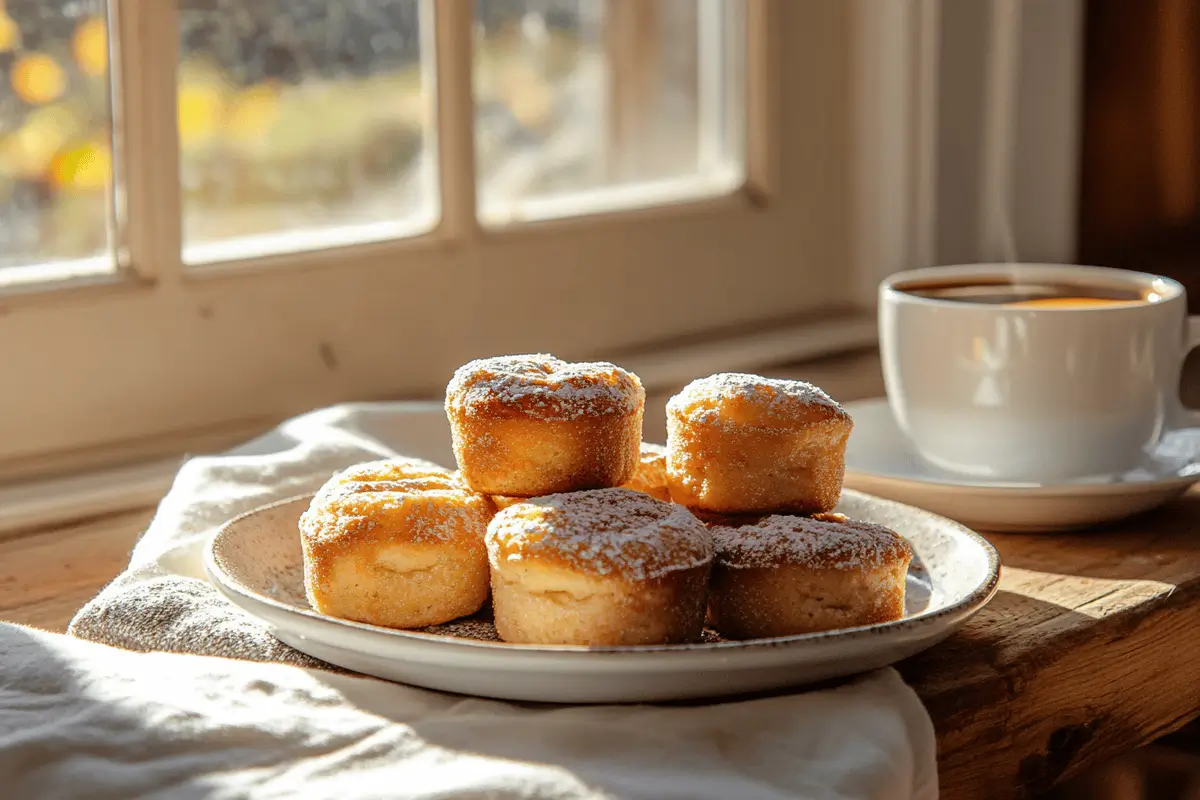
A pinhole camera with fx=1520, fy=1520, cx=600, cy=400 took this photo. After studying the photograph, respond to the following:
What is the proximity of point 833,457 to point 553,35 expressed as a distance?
798 mm

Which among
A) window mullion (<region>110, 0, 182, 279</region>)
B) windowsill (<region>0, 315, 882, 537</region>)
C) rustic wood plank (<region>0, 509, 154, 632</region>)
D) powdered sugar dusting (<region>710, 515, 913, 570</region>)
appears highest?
window mullion (<region>110, 0, 182, 279</region>)

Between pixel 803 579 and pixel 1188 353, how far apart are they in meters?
0.46

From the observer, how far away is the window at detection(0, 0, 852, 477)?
1.16m

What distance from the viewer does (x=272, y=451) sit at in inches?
42.1

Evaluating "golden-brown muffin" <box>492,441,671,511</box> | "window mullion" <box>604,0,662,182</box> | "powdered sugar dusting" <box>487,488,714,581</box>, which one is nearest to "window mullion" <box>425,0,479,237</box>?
"window mullion" <box>604,0,662,182</box>

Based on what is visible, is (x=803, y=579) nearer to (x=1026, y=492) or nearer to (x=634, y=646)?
(x=634, y=646)

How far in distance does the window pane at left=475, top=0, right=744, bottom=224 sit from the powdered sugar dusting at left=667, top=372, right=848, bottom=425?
670 millimetres

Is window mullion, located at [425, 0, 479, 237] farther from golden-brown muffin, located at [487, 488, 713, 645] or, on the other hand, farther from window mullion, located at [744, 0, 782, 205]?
golden-brown muffin, located at [487, 488, 713, 645]

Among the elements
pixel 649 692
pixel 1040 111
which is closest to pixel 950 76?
pixel 1040 111

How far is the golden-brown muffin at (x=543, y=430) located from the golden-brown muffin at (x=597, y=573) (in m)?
0.04

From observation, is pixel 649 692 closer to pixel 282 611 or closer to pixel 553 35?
pixel 282 611

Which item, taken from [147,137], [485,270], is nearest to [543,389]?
[147,137]

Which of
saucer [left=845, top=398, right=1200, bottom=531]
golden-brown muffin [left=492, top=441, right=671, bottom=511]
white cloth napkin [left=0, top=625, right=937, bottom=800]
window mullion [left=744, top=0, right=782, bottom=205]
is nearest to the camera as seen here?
white cloth napkin [left=0, top=625, right=937, bottom=800]

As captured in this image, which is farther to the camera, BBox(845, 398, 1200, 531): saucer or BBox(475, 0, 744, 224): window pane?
BBox(475, 0, 744, 224): window pane
